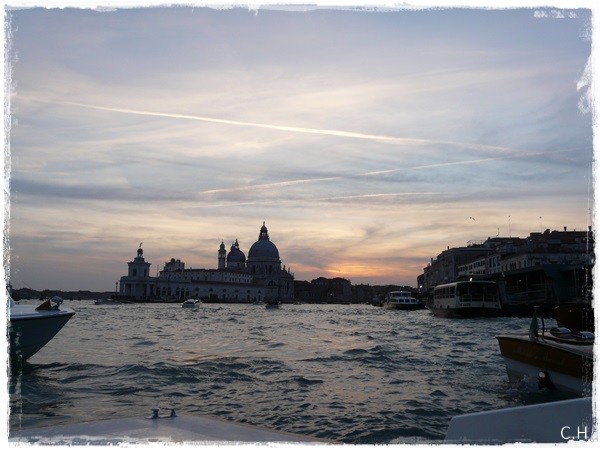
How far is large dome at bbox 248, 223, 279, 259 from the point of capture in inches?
6230

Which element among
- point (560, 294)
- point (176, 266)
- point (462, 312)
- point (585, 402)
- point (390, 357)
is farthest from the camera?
point (176, 266)

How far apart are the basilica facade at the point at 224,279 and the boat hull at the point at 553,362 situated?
12796cm

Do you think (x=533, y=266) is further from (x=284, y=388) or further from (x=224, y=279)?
(x=224, y=279)

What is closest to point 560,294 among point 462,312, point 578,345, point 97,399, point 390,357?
point 462,312

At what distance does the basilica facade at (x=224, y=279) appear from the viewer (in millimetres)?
138625

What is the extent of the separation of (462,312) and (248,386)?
1294 inches

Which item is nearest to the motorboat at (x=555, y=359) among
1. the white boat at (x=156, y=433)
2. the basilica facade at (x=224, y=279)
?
the white boat at (x=156, y=433)

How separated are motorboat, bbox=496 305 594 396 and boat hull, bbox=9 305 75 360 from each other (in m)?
9.35

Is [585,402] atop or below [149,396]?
atop

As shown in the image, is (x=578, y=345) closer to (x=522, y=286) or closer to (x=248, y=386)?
(x=248, y=386)

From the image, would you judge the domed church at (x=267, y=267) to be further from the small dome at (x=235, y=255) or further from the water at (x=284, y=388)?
the water at (x=284, y=388)

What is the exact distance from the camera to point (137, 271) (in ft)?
457

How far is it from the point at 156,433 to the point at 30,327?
9142 millimetres

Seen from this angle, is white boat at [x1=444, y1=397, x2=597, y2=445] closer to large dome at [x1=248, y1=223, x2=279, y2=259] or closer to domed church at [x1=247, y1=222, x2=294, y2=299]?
domed church at [x1=247, y1=222, x2=294, y2=299]
